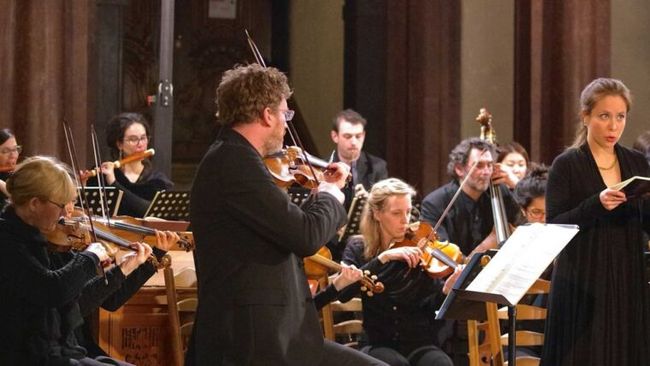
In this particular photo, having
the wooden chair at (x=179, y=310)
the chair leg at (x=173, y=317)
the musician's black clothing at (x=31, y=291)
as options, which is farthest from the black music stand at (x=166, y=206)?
the musician's black clothing at (x=31, y=291)

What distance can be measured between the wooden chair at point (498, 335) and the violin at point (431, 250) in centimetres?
28

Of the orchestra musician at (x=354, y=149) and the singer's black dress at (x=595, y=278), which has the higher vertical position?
the orchestra musician at (x=354, y=149)

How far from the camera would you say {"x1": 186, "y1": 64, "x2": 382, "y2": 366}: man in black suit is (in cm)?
369

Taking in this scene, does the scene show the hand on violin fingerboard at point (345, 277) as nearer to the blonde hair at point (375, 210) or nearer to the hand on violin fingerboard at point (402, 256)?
the hand on violin fingerboard at point (402, 256)

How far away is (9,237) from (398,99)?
482cm

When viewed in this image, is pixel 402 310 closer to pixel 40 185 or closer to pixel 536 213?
pixel 536 213

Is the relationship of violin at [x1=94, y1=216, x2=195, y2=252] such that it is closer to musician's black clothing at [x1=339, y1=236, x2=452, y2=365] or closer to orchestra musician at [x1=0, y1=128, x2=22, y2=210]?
musician's black clothing at [x1=339, y1=236, x2=452, y2=365]

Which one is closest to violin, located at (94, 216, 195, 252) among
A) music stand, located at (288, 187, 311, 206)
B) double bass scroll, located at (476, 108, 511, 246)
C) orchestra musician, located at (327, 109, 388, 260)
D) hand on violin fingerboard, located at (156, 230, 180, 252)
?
hand on violin fingerboard, located at (156, 230, 180, 252)

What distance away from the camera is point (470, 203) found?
6816 mm

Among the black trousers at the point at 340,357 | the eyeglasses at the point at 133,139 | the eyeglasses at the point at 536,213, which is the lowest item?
the black trousers at the point at 340,357

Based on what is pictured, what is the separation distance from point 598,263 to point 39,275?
6.58 ft

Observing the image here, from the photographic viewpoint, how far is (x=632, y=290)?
4.66 m

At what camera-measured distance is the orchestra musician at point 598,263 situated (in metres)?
4.64

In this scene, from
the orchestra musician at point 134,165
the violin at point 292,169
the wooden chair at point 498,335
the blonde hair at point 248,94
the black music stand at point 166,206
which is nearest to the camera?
the blonde hair at point 248,94
